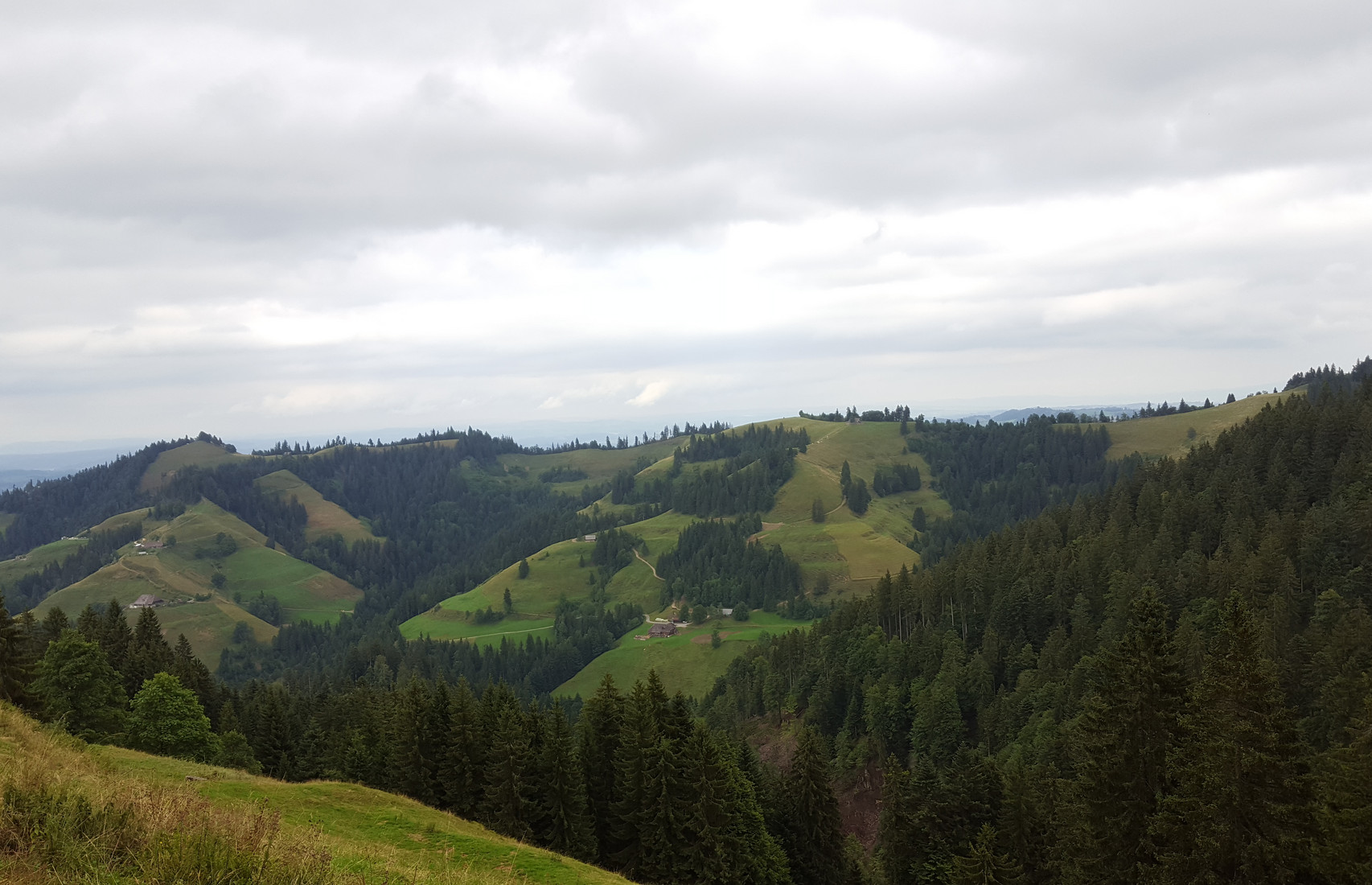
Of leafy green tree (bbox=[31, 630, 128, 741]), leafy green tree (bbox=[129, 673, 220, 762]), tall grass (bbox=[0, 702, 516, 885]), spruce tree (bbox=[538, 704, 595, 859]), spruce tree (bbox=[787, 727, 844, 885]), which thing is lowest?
spruce tree (bbox=[787, 727, 844, 885])

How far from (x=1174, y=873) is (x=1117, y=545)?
3819 inches

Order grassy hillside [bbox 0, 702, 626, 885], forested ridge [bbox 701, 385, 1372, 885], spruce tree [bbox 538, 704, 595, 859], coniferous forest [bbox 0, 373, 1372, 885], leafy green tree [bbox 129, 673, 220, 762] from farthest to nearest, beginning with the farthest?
leafy green tree [bbox 129, 673, 220, 762]
spruce tree [bbox 538, 704, 595, 859]
coniferous forest [bbox 0, 373, 1372, 885]
forested ridge [bbox 701, 385, 1372, 885]
grassy hillside [bbox 0, 702, 626, 885]

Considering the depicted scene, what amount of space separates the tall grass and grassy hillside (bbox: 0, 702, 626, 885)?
0.04 metres

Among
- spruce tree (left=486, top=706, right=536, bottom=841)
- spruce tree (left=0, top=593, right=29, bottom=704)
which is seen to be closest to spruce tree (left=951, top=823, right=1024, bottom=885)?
spruce tree (left=486, top=706, right=536, bottom=841)

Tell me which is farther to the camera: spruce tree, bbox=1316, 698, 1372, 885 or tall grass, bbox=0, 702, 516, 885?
spruce tree, bbox=1316, 698, 1372, 885

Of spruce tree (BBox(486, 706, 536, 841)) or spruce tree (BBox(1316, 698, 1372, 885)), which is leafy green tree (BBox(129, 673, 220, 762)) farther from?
spruce tree (BBox(1316, 698, 1372, 885))

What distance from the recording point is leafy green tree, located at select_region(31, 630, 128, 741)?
6128 cm

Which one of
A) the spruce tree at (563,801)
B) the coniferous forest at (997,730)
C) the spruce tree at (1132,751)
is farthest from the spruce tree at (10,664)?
the spruce tree at (1132,751)

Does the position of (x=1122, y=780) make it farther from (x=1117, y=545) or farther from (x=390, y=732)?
(x=1117, y=545)

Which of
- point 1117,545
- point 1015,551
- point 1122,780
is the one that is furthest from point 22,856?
point 1015,551

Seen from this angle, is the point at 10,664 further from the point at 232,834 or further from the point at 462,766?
the point at 232,834

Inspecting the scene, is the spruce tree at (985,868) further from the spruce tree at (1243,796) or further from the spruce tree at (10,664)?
the spruce tree at (10,664)

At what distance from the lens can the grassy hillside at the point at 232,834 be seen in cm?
1505

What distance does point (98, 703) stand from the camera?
63469mm
